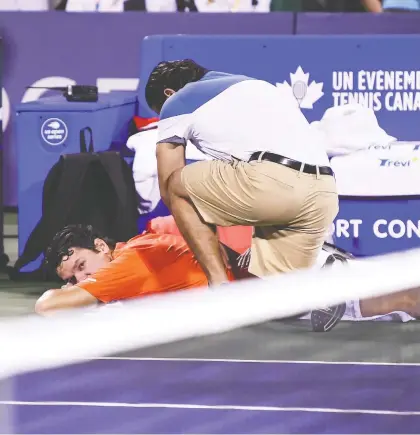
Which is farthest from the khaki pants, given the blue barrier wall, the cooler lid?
the blue barrier wall

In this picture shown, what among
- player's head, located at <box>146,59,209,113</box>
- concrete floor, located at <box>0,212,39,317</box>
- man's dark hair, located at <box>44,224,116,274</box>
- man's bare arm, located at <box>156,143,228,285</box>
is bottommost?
concrete floor, located at <box>0,212,39,317</box>

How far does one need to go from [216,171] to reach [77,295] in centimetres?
79

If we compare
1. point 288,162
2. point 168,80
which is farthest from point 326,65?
point 288,162

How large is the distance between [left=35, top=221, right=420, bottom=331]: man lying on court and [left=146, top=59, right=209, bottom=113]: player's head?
0.64 metres

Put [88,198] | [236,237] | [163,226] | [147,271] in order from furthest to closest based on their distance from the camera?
1. [88,198]
2. [163,226]
3. [236,237]
4. [147,271]

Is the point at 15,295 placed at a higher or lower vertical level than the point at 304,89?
lower

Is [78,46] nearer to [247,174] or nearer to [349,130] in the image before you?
[349,130]

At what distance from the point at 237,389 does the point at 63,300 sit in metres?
1.28

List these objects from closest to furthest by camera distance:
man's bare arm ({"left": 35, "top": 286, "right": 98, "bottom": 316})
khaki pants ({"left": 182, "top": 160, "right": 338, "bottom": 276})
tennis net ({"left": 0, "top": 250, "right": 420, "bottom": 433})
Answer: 1. tennis net ({"left": 0, "top": 250, "right": 420, "bottom": 433})
2. khaki pants ({"left": 182, "top": 160, "right": 338, "bottom": 276})
3. man's bare arm ({"left": 35, "top": 286, "right": 98, "bottom": 316})

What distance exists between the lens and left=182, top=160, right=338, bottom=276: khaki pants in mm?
5387

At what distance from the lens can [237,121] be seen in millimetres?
5418

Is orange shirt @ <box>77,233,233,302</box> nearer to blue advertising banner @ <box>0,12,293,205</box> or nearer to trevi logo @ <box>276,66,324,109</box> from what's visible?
trevi logo @ <box>276,66,324,109</box>

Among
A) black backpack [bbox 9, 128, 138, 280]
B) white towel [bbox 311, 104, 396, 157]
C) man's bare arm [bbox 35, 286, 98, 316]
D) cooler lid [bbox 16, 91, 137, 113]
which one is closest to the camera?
man's bare arm [bbox 35, 286, 98, 316]

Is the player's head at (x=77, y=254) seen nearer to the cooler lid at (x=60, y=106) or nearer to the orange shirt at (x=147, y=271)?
the orange shirt at (x=147, y=271)
